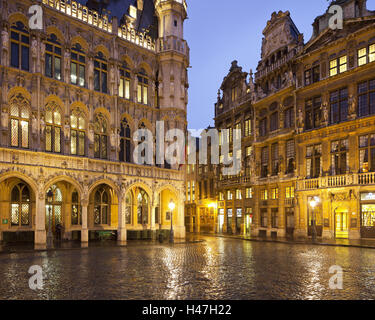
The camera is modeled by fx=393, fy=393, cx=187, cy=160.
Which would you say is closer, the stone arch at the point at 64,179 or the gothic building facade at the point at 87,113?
the gothic building facade at the point at 87,113

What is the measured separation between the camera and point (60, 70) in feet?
94.6

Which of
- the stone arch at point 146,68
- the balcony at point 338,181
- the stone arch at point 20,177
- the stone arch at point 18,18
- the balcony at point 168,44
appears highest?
the balcony at point 168,44

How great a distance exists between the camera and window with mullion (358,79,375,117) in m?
32.1

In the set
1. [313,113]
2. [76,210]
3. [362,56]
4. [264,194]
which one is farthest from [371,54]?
[76,210]

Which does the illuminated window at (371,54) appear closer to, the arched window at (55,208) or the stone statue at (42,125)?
the stone statue at (42,125)

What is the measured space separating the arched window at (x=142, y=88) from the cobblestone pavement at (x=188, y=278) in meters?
19.1

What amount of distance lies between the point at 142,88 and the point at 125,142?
5337 millimetres

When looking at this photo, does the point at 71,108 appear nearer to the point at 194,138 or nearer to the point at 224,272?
the point at 224,272

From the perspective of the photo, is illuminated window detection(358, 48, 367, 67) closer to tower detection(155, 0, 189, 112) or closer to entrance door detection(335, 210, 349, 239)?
entrance door detection(335, 210, 349, 239)

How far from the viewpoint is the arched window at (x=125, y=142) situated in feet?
107

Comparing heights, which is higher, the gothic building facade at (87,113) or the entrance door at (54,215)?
the gothic building facade at (87,113)

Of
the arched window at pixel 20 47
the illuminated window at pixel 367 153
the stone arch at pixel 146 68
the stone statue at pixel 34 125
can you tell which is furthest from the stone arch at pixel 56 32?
the illuminated window at pixel 367 153

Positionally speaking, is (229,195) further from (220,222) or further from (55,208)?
(55,208)

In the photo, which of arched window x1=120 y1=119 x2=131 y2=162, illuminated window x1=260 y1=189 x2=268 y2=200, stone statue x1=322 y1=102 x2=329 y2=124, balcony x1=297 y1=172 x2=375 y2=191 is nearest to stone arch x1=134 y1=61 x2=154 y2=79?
arched window x1=120 y1=119 x2=131 y2=162
